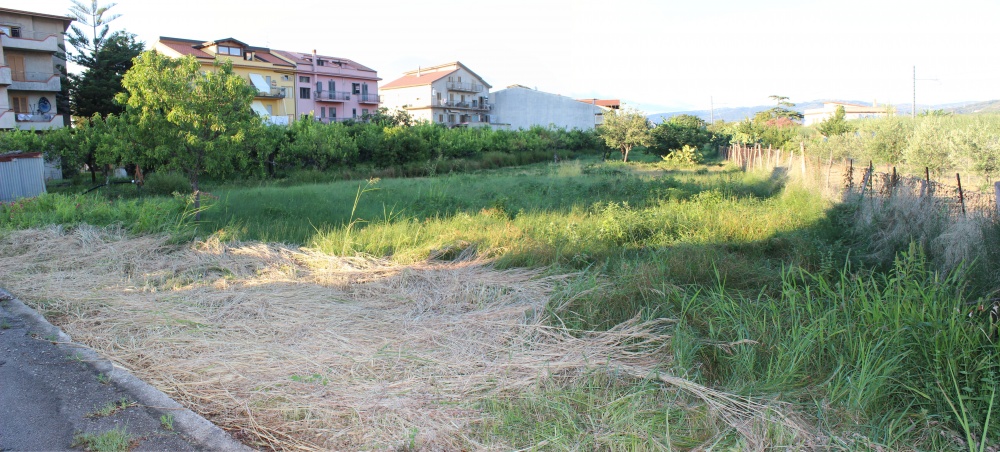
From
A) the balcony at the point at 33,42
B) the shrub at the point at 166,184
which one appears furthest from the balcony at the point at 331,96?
the shrub at the point at 166,184

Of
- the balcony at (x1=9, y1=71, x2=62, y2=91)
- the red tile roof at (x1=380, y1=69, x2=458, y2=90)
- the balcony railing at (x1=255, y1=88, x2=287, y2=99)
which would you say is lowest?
the balcony at (x1=9, y1=71, x2=62, y2=91)

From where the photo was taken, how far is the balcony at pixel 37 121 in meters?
31.6

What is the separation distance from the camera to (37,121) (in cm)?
3228

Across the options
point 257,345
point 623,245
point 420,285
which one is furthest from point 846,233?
point 257,345

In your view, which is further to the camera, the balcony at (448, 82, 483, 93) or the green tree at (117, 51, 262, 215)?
the balcony at (448, 82, 483, 93)

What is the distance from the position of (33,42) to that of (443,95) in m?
37.1

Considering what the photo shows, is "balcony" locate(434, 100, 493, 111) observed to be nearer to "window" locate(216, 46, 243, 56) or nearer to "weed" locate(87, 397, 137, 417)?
"window" locate(216, 46, 243, 56)

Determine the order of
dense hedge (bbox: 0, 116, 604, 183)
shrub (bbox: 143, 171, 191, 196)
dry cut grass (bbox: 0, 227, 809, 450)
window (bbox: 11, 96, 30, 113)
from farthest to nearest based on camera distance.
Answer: window (bbox: 11, 96, 30, 113), dense hedge (bbox: 0, 116, 604, 183), shrub (bbox: 143, 171, 191, 196), dry cut grass (bbox: 0, 227, 809, 450)

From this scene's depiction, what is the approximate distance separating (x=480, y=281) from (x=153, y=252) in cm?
474

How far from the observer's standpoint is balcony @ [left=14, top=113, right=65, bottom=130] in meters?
31.6

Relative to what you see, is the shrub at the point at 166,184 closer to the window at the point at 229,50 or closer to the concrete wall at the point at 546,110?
the window at the point at 229,50

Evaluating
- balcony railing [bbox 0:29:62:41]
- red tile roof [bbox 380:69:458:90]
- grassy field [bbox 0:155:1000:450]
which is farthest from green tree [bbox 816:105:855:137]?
balcony railing [bbox 0:29:62:41]

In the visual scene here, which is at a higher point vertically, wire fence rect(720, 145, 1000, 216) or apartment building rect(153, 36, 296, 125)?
apartment building rect(153, 36, 296, 125)

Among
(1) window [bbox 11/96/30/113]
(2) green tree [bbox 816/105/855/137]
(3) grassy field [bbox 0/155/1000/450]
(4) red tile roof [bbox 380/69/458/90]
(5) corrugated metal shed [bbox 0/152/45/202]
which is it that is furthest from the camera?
(4) red tile roof [bbox 380/69/458/90]
